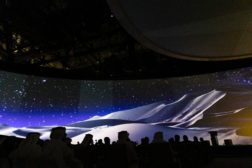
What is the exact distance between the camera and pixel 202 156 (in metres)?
5.45

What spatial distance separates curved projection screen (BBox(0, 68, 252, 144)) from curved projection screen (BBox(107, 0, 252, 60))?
5.92 ft

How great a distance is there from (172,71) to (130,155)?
21.0 ft

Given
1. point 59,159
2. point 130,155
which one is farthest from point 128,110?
point 59,159

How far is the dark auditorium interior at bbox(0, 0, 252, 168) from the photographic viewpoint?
5434 mm

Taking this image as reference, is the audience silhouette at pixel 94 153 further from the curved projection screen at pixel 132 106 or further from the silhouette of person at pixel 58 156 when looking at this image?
the curved projection screen at pixel 132 106

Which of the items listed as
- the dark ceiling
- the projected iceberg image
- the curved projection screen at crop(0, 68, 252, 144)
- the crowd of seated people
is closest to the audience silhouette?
the crowd of seated people

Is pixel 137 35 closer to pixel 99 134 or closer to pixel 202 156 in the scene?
pixel 202 156

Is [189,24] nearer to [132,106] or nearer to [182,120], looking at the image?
[182,120]

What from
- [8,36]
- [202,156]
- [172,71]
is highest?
[8,36]

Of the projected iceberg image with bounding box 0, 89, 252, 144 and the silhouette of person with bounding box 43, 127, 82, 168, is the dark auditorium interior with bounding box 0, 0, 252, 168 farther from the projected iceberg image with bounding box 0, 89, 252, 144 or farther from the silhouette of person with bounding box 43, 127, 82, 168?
the silhouette of person with bounding box 43, 127, 82, 168

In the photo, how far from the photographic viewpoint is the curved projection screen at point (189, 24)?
453cm

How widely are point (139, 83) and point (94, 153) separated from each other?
519 centimetres

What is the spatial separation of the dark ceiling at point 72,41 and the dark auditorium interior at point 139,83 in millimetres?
32

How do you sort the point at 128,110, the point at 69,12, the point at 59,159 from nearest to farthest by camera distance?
the point at 59,159
the point at 69,12
the point at 128,110
